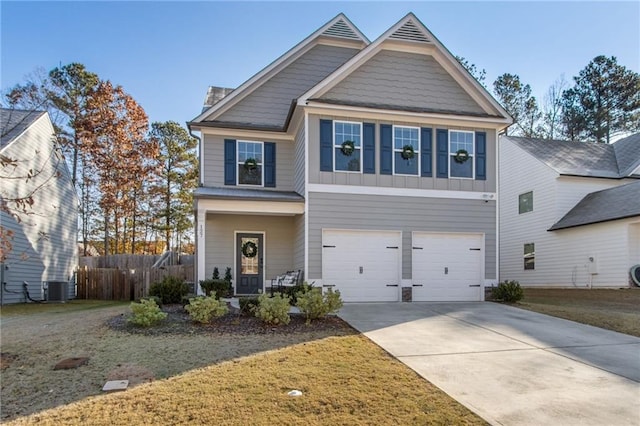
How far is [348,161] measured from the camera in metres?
12.2

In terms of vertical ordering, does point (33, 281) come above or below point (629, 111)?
below

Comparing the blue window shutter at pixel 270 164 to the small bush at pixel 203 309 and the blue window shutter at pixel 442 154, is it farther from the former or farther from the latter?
the small bush at pixel 203 309

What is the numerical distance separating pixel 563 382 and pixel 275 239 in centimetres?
1004

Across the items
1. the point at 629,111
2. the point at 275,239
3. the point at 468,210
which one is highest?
the point at 629,111

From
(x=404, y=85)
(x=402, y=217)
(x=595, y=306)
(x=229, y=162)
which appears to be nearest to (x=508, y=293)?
(x=595, y=306)

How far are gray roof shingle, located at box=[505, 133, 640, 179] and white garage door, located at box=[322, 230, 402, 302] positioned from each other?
33.7ft

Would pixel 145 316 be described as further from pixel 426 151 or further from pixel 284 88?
pixel 284 88

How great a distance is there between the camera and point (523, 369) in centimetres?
575

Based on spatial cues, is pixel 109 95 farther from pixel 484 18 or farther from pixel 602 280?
pixel 602 280

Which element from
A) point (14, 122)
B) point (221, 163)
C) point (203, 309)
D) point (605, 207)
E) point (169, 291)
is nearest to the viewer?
point (203, 309)

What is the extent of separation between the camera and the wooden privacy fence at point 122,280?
16328 mm

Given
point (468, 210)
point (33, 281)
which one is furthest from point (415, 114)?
point (33, 281)

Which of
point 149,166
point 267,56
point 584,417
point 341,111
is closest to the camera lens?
point 584,417

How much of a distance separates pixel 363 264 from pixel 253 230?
4.00 metres
